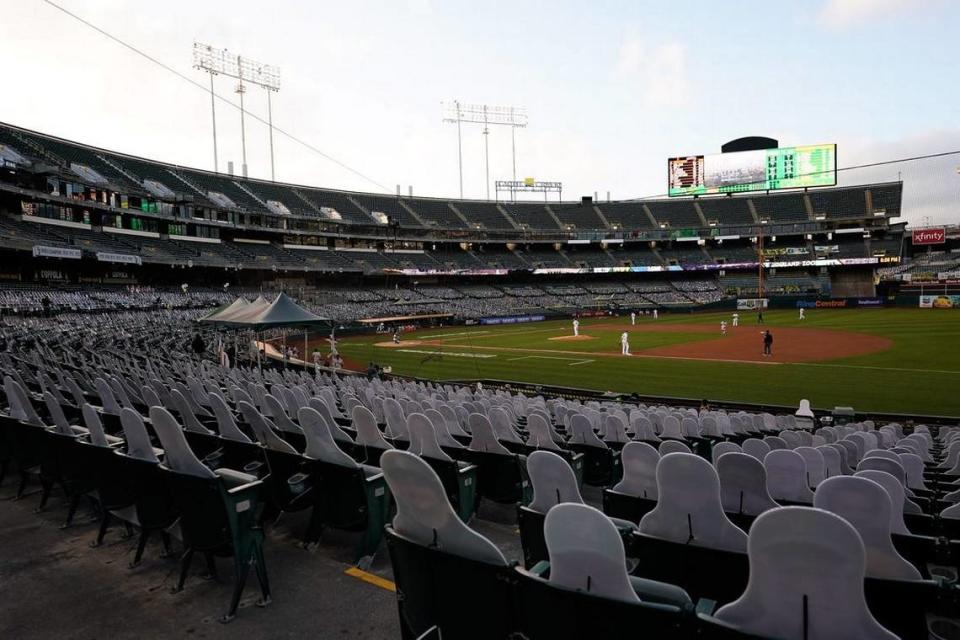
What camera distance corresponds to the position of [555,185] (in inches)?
4702

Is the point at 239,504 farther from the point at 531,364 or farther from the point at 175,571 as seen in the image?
the point at 531,364

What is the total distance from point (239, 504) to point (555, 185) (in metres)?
A: 120

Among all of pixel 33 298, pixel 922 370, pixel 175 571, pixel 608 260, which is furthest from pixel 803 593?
pixel 608 260

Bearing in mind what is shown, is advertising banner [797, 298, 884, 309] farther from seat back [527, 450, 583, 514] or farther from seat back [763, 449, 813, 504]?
seat back [527, 450, 583, 514]

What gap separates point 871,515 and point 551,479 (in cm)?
186

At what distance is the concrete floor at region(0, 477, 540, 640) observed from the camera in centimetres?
409

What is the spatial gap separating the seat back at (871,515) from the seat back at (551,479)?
57.6 inches

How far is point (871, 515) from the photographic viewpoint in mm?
3232

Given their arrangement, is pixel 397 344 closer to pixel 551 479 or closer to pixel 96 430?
pixel 96 430

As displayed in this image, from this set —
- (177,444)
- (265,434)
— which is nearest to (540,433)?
(265,434)

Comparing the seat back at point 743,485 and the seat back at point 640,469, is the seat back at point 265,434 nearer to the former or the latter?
the seat back at point 640,469

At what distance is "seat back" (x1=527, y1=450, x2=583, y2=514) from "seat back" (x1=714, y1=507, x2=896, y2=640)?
1.44 meters

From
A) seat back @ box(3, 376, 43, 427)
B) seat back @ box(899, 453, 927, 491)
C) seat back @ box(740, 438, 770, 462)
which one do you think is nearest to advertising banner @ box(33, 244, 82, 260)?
seat back @ box(3, 376, 43, 427)

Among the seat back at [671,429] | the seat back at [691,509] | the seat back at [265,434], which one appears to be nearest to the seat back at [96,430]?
the seat back at [265,434]
